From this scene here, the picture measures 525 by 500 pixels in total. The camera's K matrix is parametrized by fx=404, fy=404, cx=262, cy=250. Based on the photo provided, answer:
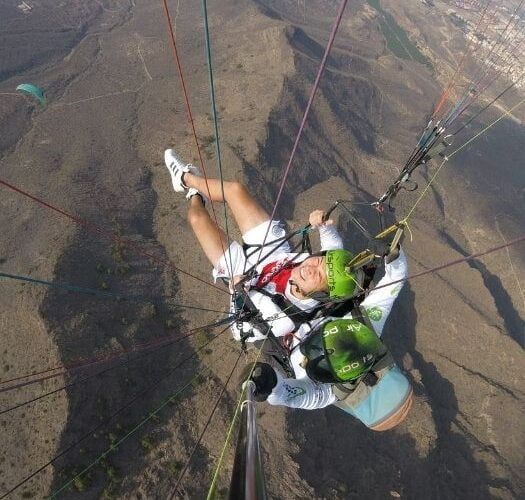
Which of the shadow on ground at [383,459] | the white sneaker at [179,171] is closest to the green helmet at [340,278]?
the white sneaker at [179,171]

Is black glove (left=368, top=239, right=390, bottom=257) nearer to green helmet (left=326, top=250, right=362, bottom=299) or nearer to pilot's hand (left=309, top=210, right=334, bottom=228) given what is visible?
green helmet (left=326, top=250, right=362, bottom=299)

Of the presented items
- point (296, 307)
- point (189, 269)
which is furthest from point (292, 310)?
point (189, 269)

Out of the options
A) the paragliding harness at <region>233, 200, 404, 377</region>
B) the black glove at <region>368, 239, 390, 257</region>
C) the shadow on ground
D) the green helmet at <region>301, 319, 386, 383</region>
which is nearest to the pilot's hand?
the paragliding harness at <region>233, 200, 404, 377</region>

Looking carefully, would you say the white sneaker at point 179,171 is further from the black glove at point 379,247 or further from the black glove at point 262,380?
the black glove at point 262,380

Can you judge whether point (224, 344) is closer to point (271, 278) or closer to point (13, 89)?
point (271, 278)

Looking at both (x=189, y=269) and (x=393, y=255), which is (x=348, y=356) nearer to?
(x=393, y=255)

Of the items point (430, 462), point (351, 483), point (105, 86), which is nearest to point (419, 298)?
point (430, 462)

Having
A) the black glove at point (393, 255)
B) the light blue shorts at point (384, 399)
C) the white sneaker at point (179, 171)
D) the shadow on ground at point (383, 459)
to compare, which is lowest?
the shadow on ground at point (383, 459)

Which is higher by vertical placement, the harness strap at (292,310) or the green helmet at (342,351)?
the green helmet at (342,351)
